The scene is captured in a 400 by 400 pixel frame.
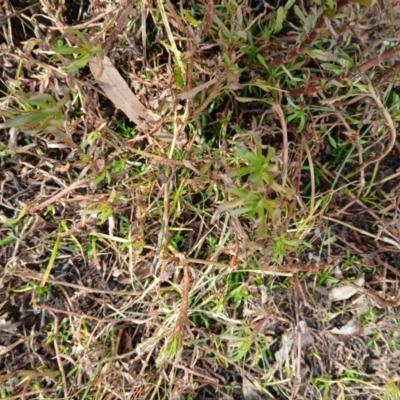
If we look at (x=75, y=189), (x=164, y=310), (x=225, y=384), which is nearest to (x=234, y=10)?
(x=75, y=189)

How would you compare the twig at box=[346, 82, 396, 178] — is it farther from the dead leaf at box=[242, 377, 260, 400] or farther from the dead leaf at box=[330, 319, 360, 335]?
the dead leaf at box=[242, 377, 260, 400]

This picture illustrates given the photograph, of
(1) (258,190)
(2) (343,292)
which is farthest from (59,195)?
(2) (343,292)

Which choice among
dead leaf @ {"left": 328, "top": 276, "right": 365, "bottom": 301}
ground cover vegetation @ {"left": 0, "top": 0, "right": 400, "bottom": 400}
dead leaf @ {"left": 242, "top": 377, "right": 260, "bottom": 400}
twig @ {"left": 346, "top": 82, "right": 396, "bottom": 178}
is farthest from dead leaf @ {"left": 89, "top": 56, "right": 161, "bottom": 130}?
dead leaf @ {"left": 242, "top": 377, "right": 260, "bottom": 400}

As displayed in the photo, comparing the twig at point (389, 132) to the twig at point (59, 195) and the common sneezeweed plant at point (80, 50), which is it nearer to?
the common sneezeweed plant at point (80, 50)

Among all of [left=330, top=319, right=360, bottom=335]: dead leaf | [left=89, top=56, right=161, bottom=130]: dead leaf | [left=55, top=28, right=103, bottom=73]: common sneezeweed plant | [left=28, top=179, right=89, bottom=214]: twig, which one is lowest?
[left=330, top=319, right=360, bottom=335]: dead leaf

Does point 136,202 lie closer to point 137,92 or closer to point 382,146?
point 137,92

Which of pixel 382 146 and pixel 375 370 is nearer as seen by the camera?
pixel 382 146

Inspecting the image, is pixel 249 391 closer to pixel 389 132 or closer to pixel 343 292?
pixel 343 292
